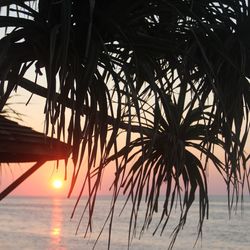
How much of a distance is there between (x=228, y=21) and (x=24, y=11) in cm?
130

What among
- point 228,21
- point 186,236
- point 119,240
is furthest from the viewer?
point 186,236

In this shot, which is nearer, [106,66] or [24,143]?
[106,66]

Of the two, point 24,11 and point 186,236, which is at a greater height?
point 24,11

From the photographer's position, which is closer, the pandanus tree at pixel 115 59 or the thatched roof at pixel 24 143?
the pandanus tree at pixel 115 59

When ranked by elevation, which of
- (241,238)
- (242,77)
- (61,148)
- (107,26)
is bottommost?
(241,238)

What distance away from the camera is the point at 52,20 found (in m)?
3.31

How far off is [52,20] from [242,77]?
1.06m

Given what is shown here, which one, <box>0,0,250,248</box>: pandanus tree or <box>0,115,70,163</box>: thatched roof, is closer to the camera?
<box>0,0,250,248</box>: pandanus tree

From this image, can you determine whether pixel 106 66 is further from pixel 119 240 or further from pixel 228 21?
pixel 119 240

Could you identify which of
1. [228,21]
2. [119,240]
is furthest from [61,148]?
[119,240]

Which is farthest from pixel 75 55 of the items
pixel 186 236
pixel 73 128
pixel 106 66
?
pixel 186 236

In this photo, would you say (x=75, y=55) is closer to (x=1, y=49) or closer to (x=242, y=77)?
(x=1, y=49)

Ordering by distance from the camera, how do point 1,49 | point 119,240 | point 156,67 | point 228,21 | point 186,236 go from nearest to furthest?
point 1,49 → point 156,67 → point 228,21 → point 119,240 → point 186,236

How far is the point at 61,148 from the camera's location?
4297mm
